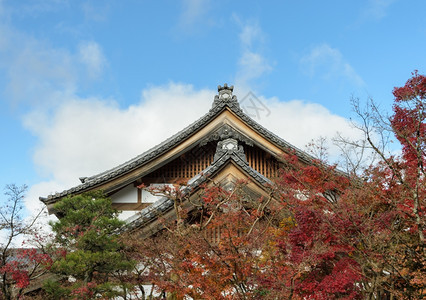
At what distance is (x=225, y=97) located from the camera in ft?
49.0

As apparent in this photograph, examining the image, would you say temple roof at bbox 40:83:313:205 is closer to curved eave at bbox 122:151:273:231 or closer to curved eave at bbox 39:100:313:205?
curved eave at bbox 39:100:313:205

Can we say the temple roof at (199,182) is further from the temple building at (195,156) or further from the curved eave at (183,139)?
the curved eave at (183,139)

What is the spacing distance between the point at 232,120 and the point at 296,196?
4.74 m

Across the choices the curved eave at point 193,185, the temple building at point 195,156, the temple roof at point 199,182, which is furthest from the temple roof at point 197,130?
the curved eave at point 193,185

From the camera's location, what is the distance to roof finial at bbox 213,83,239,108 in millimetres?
14711

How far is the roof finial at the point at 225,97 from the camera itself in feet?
48.3

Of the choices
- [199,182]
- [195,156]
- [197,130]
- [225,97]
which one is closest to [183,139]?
[197,130]

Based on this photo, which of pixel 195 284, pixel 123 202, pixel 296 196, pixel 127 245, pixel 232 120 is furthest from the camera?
pixel 232 120

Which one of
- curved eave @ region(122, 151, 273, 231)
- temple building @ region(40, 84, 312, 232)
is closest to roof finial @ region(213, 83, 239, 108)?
temple building @ region(40, 84, 312, 232)

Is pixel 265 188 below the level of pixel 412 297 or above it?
above

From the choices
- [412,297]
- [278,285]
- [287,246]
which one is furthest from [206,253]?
[412,297]

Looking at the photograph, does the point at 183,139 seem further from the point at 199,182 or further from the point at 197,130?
the point at 199,182

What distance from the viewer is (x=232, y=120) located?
14.7m

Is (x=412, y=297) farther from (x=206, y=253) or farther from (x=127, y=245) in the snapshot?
(x=127, y=245)
